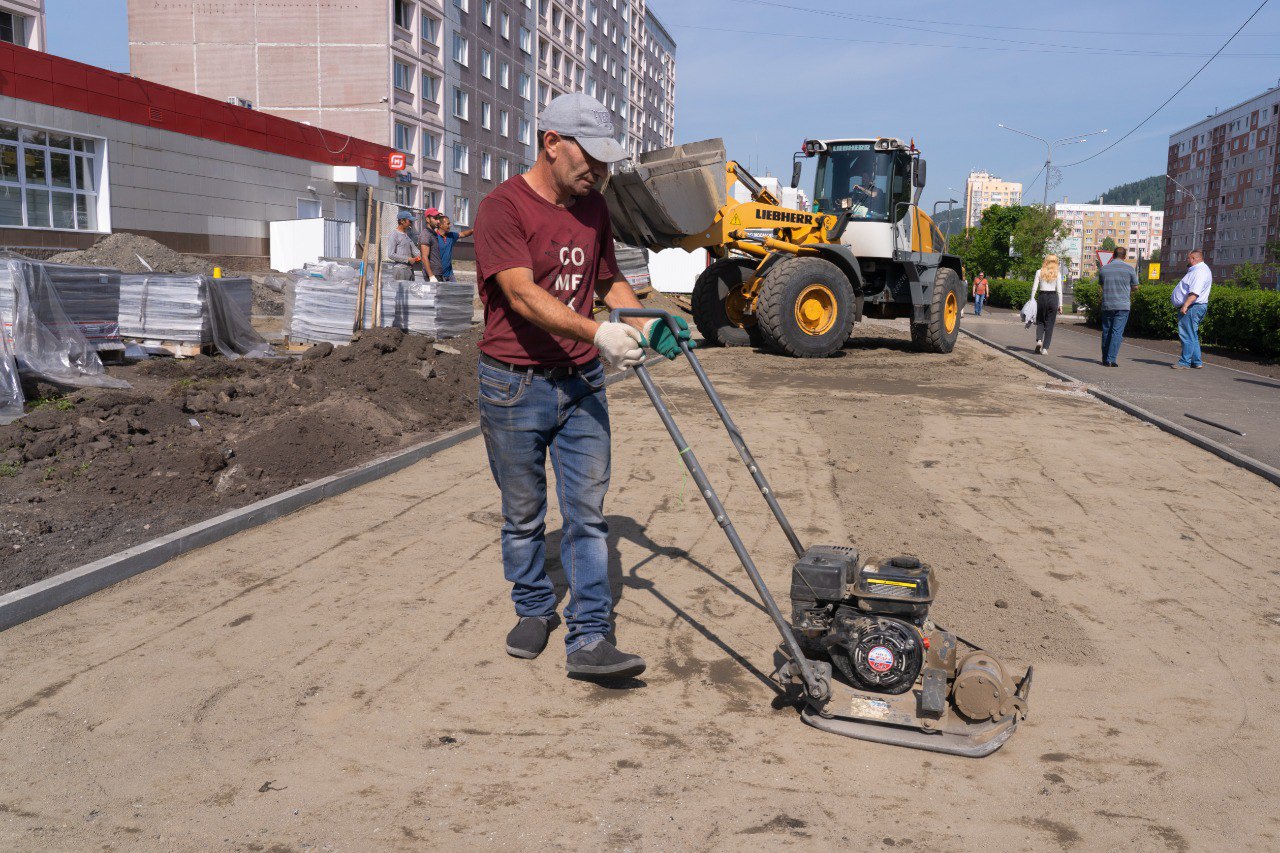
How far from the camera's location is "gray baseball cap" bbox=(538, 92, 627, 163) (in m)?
3.53

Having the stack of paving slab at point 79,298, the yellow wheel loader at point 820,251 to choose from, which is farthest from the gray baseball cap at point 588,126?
the yellow wheel loader at point 820,251

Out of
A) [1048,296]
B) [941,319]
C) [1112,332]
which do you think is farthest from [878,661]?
[1048,296]

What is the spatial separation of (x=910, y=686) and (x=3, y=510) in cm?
492

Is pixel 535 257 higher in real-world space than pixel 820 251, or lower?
lower

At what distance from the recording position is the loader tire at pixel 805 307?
14.4 metres

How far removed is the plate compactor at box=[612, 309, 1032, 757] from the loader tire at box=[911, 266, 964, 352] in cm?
1364

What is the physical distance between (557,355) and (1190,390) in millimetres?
12065

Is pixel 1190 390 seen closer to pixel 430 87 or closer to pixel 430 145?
pixel 430 145

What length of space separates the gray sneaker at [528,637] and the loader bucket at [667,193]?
8.03 m

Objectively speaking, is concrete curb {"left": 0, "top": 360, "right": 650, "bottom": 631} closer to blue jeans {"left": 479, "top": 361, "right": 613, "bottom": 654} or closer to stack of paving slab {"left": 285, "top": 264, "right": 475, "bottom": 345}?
blue jeans {"left": 479, "top": 361, "right": 613, "bottom": 654}

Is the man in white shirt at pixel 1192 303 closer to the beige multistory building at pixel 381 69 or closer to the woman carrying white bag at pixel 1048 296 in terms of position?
the woman carrying white bag at pixel 1048 296

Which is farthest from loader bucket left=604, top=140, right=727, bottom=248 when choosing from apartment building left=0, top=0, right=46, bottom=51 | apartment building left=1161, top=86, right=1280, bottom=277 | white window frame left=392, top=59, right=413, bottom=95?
apartment building left=1161, top=86, right=1280, bottom=277

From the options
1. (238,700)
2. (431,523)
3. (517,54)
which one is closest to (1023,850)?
(238,700)

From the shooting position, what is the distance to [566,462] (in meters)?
3.82
